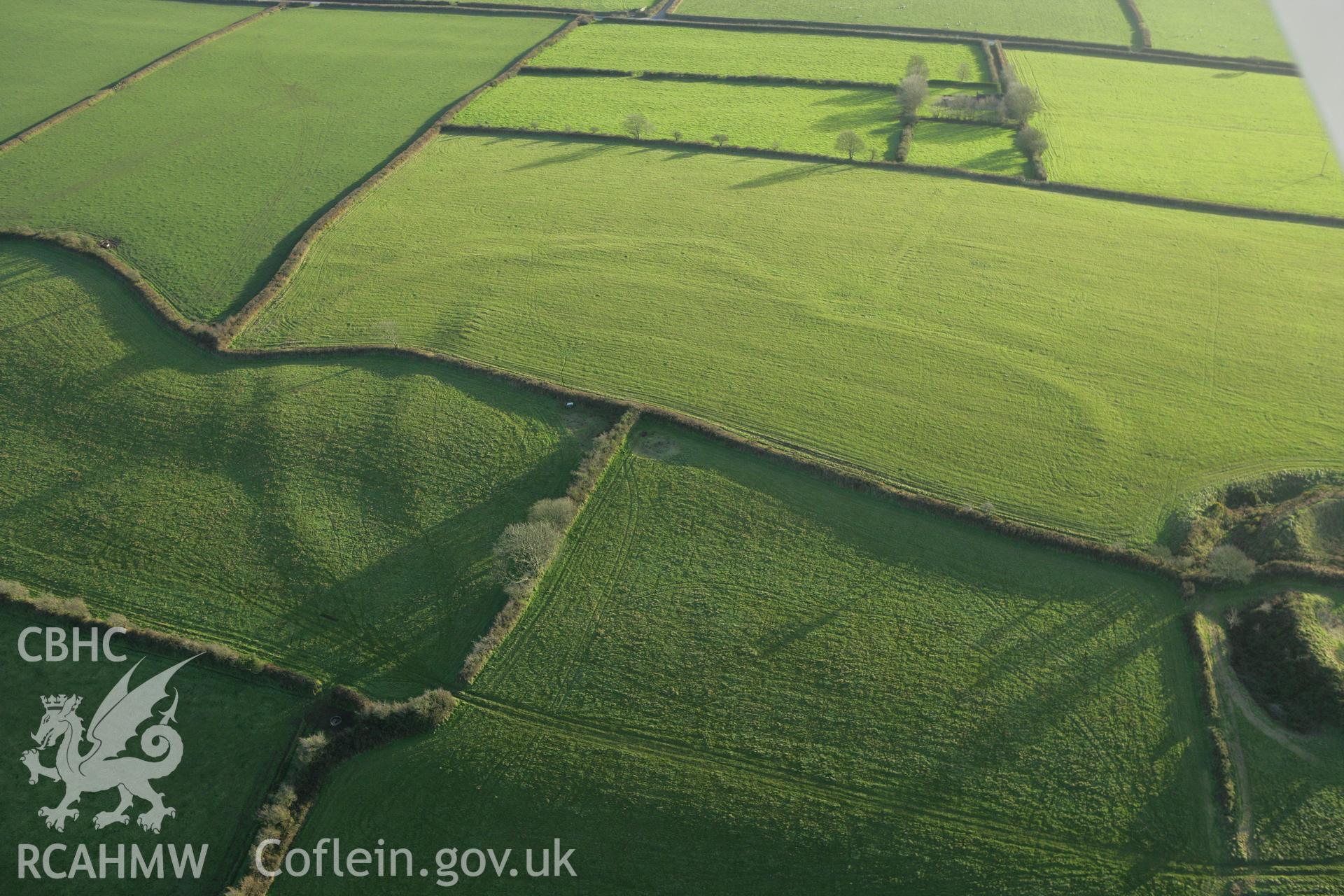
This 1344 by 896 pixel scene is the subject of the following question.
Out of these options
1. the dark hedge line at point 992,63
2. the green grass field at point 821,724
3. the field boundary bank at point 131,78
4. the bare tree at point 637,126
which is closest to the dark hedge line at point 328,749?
the green grass field at point 821,724

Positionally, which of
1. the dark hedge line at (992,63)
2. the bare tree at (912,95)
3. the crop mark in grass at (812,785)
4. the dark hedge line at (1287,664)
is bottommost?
the crop mark in grass at (812,785)

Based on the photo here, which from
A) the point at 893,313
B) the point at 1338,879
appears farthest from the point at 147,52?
the point at 1338,879

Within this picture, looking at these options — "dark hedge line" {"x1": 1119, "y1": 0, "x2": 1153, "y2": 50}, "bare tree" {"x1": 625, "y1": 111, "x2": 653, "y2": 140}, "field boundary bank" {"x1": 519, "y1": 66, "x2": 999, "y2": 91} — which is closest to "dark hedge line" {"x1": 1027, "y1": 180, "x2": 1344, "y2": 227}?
"field boundary bank" {"x1": 519, "y1": 66, "x2": 999, "y2": 91}

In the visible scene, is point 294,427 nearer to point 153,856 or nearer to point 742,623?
point 153,856

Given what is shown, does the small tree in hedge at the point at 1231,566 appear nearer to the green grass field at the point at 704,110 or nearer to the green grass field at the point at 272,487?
the green grass field at the point at 272,487

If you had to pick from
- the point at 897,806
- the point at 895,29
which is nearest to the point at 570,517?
the point at 897,806

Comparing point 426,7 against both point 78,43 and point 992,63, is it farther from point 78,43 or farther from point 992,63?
point 992,63

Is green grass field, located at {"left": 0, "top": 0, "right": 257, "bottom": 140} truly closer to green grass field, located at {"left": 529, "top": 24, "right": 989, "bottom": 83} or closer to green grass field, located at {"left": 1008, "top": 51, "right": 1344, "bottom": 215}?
green grass field, located at {"left": 529, "top": 24, "right": 989, "bottom": 83}
